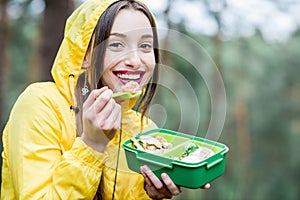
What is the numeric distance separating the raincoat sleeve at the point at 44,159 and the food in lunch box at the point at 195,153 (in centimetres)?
24

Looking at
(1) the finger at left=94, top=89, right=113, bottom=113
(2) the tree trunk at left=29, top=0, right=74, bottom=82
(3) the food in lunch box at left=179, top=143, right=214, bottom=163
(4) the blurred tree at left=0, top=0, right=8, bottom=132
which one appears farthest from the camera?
(4) the blurred tree at left=0, top=0, right=8, bottom=132

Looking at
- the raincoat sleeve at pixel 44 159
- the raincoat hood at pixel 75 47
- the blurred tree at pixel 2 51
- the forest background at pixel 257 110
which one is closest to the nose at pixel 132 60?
the raincoat hood at pixel 75 47

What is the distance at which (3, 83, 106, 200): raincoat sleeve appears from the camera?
3.84 ft

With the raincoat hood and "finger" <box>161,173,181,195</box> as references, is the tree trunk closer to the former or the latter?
the raincoat hood

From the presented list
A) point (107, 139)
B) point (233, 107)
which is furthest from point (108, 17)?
point (233, 107)

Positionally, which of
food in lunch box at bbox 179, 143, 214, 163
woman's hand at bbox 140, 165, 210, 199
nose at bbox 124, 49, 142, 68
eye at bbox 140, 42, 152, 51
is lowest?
woman's hand at bbox 140, 165, 210, 199

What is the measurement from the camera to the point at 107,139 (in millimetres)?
1208

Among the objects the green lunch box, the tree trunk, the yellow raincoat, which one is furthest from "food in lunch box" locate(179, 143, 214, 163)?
the tree trunk

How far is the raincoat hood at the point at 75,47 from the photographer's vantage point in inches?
55.0

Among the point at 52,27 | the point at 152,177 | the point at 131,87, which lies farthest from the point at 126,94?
the point at 52,27

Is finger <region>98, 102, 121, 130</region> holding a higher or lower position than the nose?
lower

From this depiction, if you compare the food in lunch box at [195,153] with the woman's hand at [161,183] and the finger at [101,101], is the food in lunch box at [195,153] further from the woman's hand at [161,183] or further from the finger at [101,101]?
the finger at [101,101]

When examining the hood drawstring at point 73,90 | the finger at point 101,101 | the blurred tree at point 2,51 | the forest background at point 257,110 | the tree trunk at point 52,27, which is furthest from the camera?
the forest background at point 257,110

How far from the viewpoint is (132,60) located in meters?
1.35
